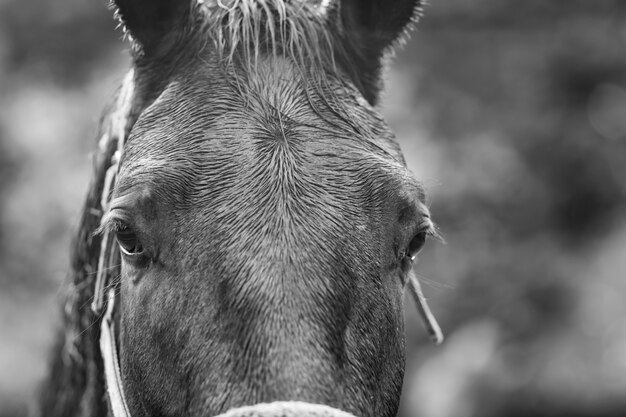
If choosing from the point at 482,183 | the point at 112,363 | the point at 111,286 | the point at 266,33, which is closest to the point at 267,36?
the point at 266,33

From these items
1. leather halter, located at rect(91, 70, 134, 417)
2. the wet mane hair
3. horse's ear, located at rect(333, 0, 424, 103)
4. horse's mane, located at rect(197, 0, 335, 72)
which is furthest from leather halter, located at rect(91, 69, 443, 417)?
horse's ear, located at rect(333, 0, 424, 103)

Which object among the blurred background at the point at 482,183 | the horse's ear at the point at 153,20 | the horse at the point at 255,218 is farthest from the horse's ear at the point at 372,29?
the blurred background at the point at 482,183

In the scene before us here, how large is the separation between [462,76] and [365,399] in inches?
316

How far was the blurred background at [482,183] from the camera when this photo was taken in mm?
7277

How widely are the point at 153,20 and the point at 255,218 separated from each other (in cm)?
83

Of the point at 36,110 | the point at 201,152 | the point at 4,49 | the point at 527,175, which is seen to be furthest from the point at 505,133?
the point at 201,152

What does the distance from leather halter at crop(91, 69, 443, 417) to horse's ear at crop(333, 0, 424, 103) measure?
2.24 ft

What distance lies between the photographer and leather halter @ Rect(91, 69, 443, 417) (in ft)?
7.38

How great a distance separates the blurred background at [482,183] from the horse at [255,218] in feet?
16.7

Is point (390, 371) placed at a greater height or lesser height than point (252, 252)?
lesser

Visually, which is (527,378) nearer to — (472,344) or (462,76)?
(472,344)

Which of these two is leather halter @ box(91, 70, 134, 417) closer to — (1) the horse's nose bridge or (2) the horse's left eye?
(1) the horse's nose bridge

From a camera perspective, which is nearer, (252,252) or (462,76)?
(252,252)

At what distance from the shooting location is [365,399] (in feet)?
6.09
